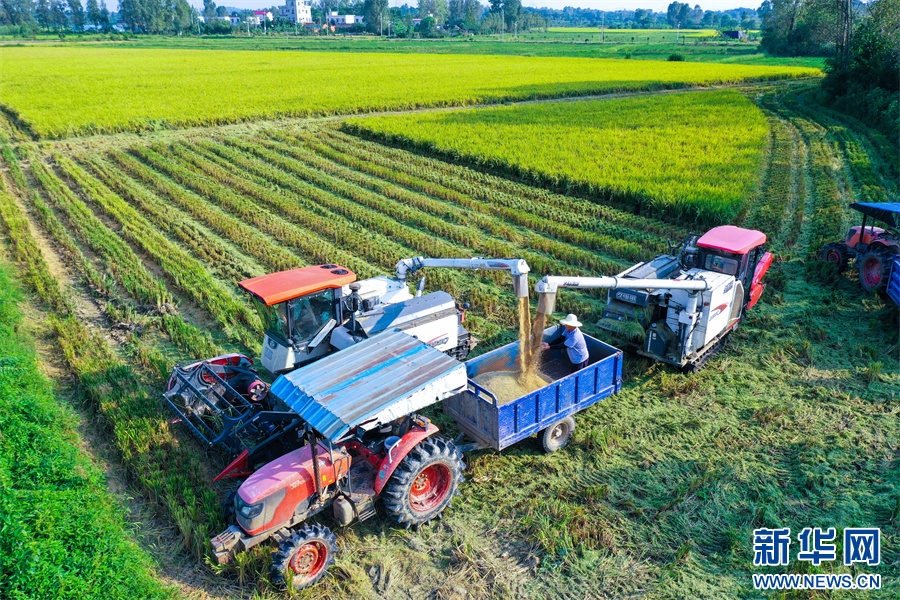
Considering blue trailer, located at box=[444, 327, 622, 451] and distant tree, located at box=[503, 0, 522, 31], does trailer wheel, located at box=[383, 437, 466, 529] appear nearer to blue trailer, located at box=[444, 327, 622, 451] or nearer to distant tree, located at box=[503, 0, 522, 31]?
blue trailer, located at box=[444, 327, 622, 451]

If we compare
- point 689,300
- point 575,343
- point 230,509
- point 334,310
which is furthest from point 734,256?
point 230,509

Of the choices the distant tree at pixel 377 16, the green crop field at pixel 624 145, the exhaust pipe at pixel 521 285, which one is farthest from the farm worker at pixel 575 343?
the distant tree at pixel 377 16

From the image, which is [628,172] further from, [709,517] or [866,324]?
[709,517]

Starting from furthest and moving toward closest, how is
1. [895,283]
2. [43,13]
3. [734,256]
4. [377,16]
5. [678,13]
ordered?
[678,13] < [43,13] < [377,16] < [895,283] < [734,256]

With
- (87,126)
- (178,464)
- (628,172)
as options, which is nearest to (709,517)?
(178,464)

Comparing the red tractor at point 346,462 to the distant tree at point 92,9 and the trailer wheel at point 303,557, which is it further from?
the distant tree at point 92,9

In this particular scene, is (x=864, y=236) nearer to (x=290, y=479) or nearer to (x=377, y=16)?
(x=290, y=479)
